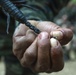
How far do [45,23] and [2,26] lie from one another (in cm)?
58

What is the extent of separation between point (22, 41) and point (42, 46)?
109 millimetres

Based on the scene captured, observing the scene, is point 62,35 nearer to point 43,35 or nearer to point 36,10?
point 43,35

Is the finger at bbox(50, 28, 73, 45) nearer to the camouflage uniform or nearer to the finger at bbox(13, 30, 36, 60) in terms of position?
the finger at bbox(13, 30, 36, 60)

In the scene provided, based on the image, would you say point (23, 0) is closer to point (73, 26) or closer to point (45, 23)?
point (45, 23)

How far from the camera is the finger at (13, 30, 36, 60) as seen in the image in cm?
119

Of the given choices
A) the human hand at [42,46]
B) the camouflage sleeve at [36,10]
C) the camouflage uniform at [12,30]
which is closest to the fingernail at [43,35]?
the human hand at [42,46]

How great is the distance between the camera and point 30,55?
3.85ft

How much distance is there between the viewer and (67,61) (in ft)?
13.6

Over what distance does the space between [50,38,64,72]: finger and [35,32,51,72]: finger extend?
17 millimetres

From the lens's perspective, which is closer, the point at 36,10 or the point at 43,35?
the point at 43,35

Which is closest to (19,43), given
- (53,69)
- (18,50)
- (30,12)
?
(18,50)

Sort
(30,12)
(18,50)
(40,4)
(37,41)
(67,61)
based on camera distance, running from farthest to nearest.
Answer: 1. (67,61)
2. (40,4)
3. (30,12)
4. (18,50)
5. (37,41)

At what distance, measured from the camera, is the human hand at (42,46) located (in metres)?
1.13

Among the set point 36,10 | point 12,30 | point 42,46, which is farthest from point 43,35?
point 12,30
